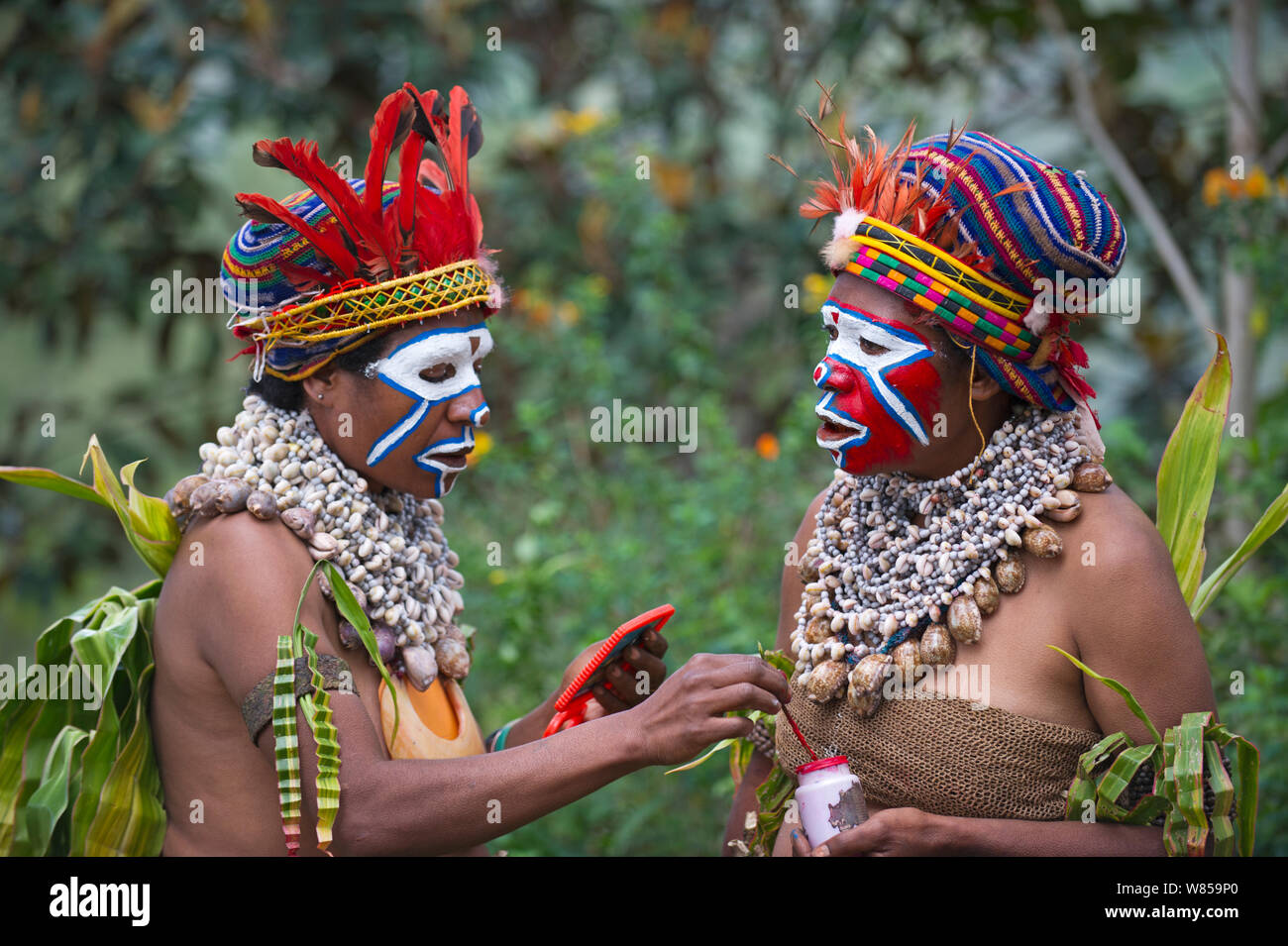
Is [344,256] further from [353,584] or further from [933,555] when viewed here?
[933,555]

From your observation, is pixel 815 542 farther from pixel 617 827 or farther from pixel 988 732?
pixel 617 827

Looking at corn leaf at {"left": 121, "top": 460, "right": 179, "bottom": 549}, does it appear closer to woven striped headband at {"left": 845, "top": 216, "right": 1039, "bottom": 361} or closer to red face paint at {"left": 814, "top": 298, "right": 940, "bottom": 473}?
red face paint at {"left": 814, "top": 298, "right": 940, "bottom": 473}

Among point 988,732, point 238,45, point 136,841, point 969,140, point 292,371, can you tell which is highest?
point 238,45

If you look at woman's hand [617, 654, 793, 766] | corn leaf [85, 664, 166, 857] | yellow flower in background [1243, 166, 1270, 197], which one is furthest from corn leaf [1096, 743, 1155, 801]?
yellow flower in background [1243, 166, 1270, 197]

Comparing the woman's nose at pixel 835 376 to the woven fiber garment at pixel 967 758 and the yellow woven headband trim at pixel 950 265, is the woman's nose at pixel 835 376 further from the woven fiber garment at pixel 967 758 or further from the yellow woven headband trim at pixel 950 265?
the woven fiber garment at pixel 967 758

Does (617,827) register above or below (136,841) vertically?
below

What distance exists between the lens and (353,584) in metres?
2.52

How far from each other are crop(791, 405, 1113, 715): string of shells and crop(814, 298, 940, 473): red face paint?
0.14m

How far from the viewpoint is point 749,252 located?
6.67 m

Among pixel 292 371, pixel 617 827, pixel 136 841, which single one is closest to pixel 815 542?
pixel 292 371

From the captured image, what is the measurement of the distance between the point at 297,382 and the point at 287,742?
0.79 m

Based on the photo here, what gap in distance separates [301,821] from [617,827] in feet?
6.58

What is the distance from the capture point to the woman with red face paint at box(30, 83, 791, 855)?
7.48ft

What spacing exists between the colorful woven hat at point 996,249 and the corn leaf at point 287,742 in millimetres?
1318
